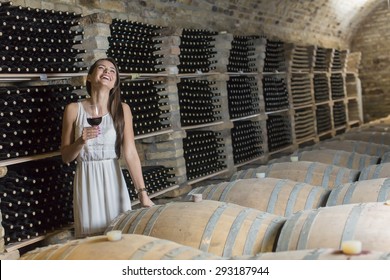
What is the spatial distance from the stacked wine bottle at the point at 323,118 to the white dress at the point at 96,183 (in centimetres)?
788

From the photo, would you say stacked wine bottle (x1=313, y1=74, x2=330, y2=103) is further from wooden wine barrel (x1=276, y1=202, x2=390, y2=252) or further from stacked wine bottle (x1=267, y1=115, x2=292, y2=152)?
wooden wine barrel (x1=276, y1=202, x2=390, y2=252)

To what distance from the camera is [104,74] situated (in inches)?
138

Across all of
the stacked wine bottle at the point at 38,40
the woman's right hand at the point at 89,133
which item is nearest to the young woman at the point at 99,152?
the woman's right hand at the point at 89,133

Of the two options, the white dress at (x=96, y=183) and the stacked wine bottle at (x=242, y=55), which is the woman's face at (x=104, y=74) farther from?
the stacked wine bottle at (x=242, y=55)

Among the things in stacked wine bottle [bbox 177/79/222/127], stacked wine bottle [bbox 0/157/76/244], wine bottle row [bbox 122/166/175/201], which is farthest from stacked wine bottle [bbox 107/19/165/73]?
stacked wine bottle [bbox 0/157/76/244]

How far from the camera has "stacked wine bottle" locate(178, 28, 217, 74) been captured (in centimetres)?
658

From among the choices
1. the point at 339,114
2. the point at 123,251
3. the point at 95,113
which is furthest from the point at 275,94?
the point at 123,251

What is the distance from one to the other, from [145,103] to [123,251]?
353 cm

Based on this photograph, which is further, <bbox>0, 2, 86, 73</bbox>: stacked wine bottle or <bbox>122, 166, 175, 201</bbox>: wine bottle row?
<bbox>122, 166, 175, 201</bbox>: wine bottle row

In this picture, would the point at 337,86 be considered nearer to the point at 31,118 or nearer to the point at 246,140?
the point at 246,140

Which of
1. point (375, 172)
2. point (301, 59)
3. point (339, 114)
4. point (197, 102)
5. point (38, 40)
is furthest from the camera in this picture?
point (339, 114)

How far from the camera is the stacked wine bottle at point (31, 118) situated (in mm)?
4102

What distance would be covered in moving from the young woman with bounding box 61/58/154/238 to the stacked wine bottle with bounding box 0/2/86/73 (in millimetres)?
883
